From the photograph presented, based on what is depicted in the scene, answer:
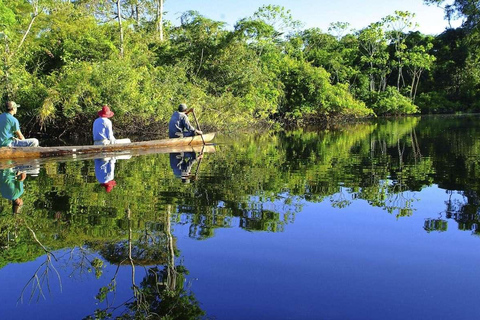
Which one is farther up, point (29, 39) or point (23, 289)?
point (29, 39)

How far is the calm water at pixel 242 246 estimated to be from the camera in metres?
3.37

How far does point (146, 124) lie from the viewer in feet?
64.2

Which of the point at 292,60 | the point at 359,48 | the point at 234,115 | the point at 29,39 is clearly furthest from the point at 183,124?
the point at 359,48

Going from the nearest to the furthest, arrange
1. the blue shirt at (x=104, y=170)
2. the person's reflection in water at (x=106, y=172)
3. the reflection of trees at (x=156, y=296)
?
1. the reflection of trees at (x=156, y=296)
2. the person's reflection in water at (x=106, y=172)
3. the blue shirt at (x=104, y=170)

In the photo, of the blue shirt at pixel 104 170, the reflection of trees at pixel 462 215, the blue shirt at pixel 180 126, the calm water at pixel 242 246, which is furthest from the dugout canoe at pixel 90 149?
the reflection of trees at pixel 462 215

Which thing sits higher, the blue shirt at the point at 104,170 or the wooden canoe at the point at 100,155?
the wooden canoe at the point at 100,155

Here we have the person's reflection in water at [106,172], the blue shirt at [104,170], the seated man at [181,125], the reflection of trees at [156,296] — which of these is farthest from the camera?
the seated man at [181,125]

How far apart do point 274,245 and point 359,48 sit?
40.4 m

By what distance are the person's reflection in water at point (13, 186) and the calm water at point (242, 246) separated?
80 mm

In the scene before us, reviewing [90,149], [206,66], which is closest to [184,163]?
[90,149]

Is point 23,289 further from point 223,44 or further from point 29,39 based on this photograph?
point 223,44

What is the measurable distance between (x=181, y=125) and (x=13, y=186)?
6.95 meters

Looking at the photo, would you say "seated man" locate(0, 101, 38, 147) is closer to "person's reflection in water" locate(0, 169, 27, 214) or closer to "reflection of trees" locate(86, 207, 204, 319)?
"person's reflection in water" locate(0, 169, 27, 214)

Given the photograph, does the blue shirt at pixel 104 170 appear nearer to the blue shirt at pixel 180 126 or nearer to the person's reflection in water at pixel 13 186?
the person's reflection in water at pixel 13 186
